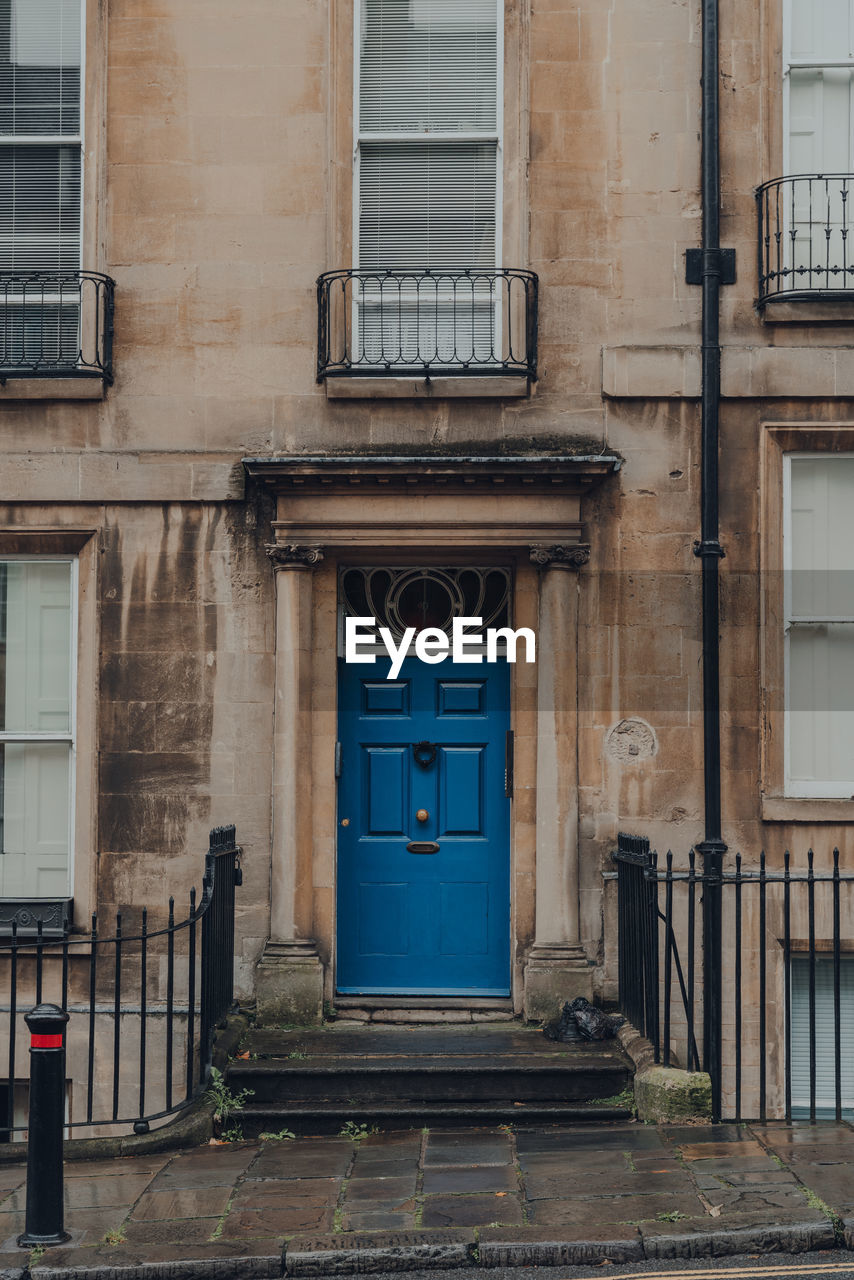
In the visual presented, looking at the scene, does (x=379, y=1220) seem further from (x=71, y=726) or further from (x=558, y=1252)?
(x=71, y=726)

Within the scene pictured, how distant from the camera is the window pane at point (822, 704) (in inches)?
342

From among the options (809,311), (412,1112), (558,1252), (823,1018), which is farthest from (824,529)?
(558,1252)

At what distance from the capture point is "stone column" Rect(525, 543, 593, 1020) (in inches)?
325

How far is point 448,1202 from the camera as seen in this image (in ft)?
19.2

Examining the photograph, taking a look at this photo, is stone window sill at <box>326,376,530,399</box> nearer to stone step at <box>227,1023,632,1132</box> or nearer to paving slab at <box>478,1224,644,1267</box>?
Result: stone step at <box>227,1023,632,1132</box>

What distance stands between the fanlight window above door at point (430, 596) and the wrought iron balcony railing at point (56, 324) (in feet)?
7.55

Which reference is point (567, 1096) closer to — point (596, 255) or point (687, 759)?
point (687, 759)

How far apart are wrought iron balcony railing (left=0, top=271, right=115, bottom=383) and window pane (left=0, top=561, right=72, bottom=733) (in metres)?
A: 1.37

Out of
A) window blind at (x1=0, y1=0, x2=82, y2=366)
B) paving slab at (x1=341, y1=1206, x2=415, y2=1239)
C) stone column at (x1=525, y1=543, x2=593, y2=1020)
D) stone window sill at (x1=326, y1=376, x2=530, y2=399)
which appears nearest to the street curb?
paving slab at (x1=341, y1=1206, x2=415, y2=1239)

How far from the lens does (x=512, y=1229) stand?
5.49 meters

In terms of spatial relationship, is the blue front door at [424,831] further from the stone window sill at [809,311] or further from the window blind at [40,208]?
the window blind at [40,208]

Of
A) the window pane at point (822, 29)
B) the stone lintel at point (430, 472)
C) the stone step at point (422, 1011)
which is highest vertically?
the window pane at point (822, 29)

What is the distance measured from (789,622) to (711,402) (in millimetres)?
1575

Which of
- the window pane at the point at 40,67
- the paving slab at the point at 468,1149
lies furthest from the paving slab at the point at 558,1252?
the window pane at the point at 40,67
